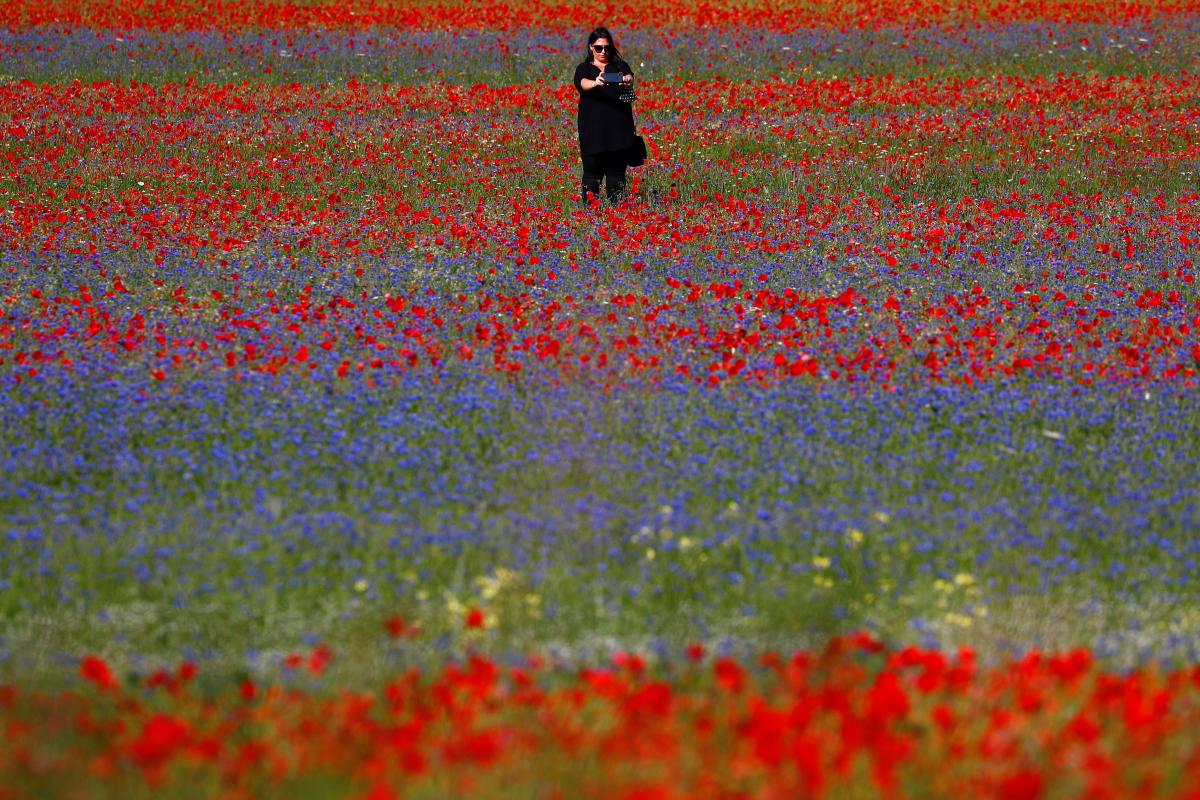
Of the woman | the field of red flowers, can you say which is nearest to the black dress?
the woman

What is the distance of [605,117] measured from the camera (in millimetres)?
12672

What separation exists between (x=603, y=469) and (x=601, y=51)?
7.24 metres

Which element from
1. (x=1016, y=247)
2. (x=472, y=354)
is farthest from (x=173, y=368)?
(x=1016, y=247)

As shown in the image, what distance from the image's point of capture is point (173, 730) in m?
2.83

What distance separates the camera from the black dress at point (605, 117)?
12578mm

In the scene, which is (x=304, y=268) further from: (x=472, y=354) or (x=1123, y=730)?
(x=1123, y=730)

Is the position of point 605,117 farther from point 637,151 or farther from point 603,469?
point 603,469

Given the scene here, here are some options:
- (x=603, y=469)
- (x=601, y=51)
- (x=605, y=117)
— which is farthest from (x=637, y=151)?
(x=603, y=469)

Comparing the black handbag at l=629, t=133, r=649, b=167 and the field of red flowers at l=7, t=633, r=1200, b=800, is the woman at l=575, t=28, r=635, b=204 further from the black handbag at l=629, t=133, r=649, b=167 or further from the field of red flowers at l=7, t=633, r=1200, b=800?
the field of red flowers at l=7, t=633, r=1200, b=800

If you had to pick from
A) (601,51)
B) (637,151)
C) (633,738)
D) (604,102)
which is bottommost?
(633,738)

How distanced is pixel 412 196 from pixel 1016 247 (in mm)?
6182

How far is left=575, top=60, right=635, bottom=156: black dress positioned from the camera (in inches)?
495

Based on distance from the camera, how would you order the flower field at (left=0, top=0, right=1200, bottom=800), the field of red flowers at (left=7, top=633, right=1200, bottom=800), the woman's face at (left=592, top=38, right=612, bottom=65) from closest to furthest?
the field of red flowers at (left=7, top=633, right=1200, bottom=800) < the flower field at (left=0, top=0, right=1200, bottom=800) < the woman's face at (left=592, top=38, right=612, bottom=65)

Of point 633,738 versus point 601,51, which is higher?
point 601,51
